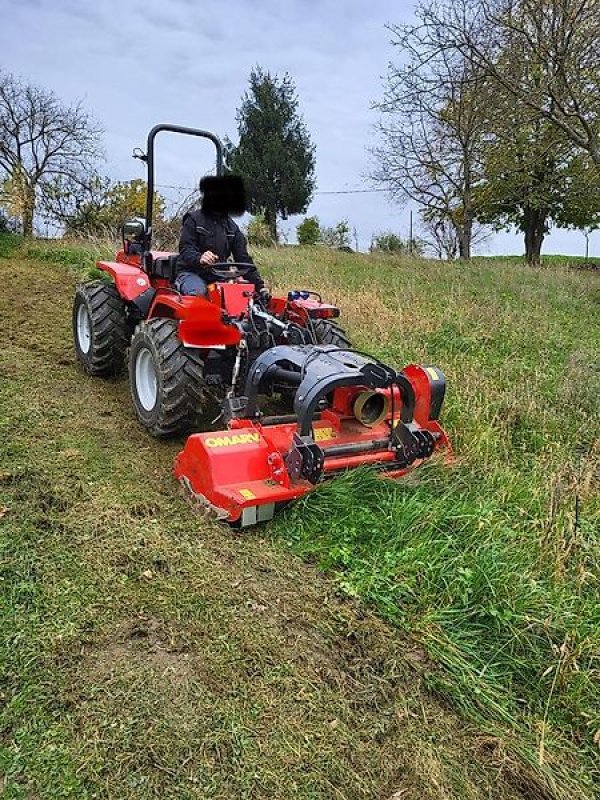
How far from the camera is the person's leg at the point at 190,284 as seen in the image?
14.9 feet

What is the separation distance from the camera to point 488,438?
432 centimetres

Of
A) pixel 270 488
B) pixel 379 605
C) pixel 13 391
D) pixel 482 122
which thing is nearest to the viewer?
pixel 379 605

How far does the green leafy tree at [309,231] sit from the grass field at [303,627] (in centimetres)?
2421

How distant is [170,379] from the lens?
4.05 meters

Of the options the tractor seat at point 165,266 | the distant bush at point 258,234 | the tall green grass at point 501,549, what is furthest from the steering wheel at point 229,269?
the distant bush at point 258,234

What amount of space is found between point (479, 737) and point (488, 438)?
2411mm

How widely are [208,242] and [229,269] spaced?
0.85ft

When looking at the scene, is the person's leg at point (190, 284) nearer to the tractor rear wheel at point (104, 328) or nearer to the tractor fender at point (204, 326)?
the tractor fender at point (204, 326)

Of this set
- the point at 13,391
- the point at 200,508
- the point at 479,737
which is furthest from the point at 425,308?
the point at 479,737

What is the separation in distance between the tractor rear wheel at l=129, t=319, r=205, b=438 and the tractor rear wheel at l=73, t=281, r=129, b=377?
1031mm

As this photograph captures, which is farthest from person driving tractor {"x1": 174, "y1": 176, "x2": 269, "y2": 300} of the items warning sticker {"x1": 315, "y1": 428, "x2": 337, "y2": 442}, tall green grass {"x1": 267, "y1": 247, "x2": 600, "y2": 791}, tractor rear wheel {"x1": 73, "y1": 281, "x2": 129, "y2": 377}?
tall green grass {"x1": 267, "y1": 247, "x2": 600, "y2": 791}

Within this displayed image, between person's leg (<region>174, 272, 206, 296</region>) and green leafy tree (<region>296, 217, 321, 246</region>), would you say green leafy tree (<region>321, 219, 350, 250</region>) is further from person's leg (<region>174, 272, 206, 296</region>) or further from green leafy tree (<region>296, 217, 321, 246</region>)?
person's leg (<region>174, 272, 206, 296</region>)

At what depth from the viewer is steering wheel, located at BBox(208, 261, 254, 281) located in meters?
4.69

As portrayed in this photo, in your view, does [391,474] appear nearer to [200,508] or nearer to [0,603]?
[200,508]
